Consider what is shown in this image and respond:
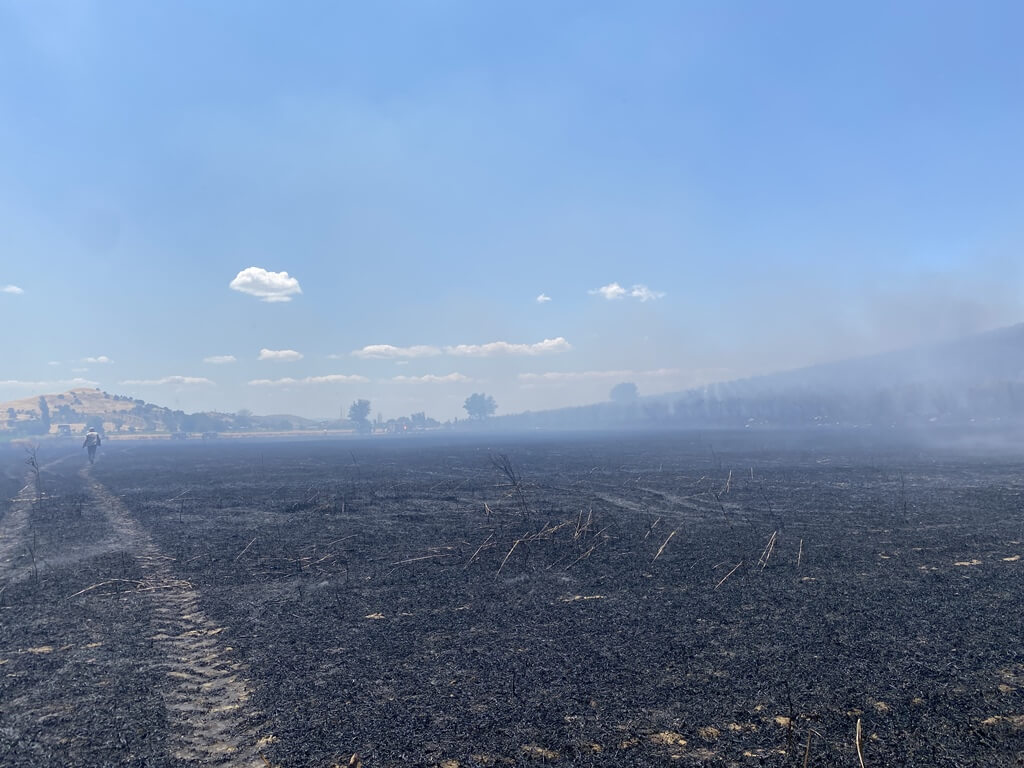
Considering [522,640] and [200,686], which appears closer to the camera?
[200,686]

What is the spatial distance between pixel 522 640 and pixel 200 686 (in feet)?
18.5

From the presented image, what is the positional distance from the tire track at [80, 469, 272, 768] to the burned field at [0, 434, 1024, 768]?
53 millimetres

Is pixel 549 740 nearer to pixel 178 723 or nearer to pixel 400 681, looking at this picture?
pixel 400 681

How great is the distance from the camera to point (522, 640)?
12039 millimetres

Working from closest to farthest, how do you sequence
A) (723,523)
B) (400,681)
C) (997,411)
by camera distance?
(400,681) → (723,523) → (997,411)

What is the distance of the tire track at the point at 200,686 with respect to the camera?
8.18 m

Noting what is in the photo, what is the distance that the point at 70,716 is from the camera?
9234mm

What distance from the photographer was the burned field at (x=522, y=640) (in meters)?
8.22

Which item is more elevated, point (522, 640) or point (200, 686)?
point (200, 686)

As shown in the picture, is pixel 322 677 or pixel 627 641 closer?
pixel 322 677

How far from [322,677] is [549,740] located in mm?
4369

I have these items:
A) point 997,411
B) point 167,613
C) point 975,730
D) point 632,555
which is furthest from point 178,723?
point 997,411

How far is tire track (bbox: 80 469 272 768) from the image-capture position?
818cm

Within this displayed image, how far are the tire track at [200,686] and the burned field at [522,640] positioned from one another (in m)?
0.05
